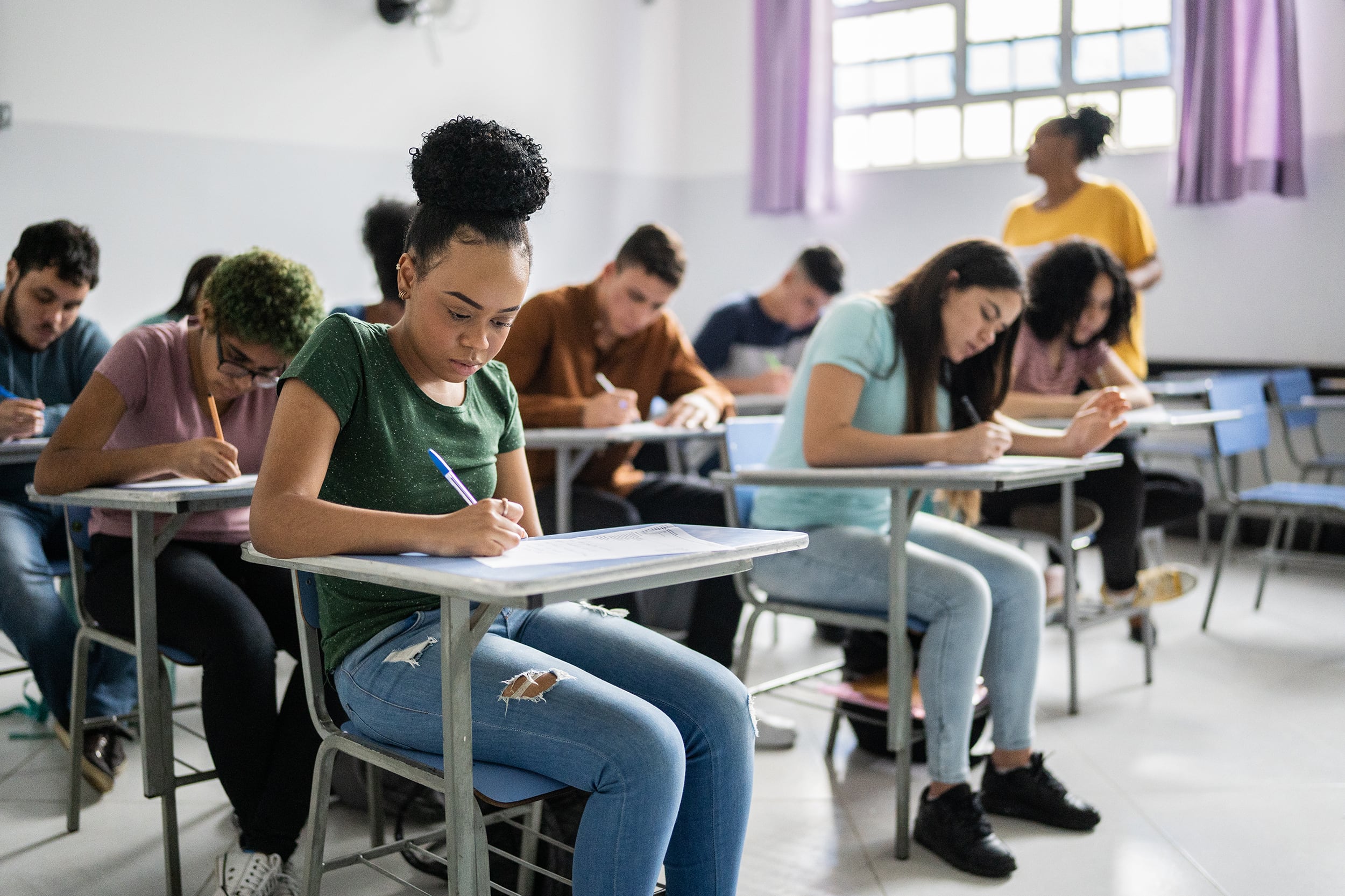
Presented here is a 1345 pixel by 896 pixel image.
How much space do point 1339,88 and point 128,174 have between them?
4574mm

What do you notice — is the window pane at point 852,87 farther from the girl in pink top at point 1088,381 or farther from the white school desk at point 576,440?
the white school desk at point 576,440

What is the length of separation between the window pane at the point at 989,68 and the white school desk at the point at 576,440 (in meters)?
3.49

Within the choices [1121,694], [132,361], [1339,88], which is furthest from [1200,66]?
[132,361]

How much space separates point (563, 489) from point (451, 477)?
1277 millimetres

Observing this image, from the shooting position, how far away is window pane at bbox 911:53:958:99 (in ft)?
18.4

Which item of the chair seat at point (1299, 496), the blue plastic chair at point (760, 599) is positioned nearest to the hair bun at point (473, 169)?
the blue plastic chair at point (760, 599)

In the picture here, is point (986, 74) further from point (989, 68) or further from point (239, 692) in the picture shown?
point (239, 692)

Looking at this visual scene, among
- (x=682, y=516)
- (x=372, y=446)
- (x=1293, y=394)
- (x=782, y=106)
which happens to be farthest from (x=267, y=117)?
(x=1293, y=394)

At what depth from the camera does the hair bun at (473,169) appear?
1.28 metres

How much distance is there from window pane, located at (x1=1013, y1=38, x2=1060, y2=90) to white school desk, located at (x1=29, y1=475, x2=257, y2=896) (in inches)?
182

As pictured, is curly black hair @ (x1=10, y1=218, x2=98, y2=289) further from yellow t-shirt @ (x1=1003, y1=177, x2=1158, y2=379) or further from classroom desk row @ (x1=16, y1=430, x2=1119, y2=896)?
yellow t-shirt @ (x1=1003, y1=177, x2=1158, y2=379)

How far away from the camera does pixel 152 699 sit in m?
1.74

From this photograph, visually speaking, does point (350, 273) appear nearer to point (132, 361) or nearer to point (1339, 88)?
point (132, 361)

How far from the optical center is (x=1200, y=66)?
15.7ft
